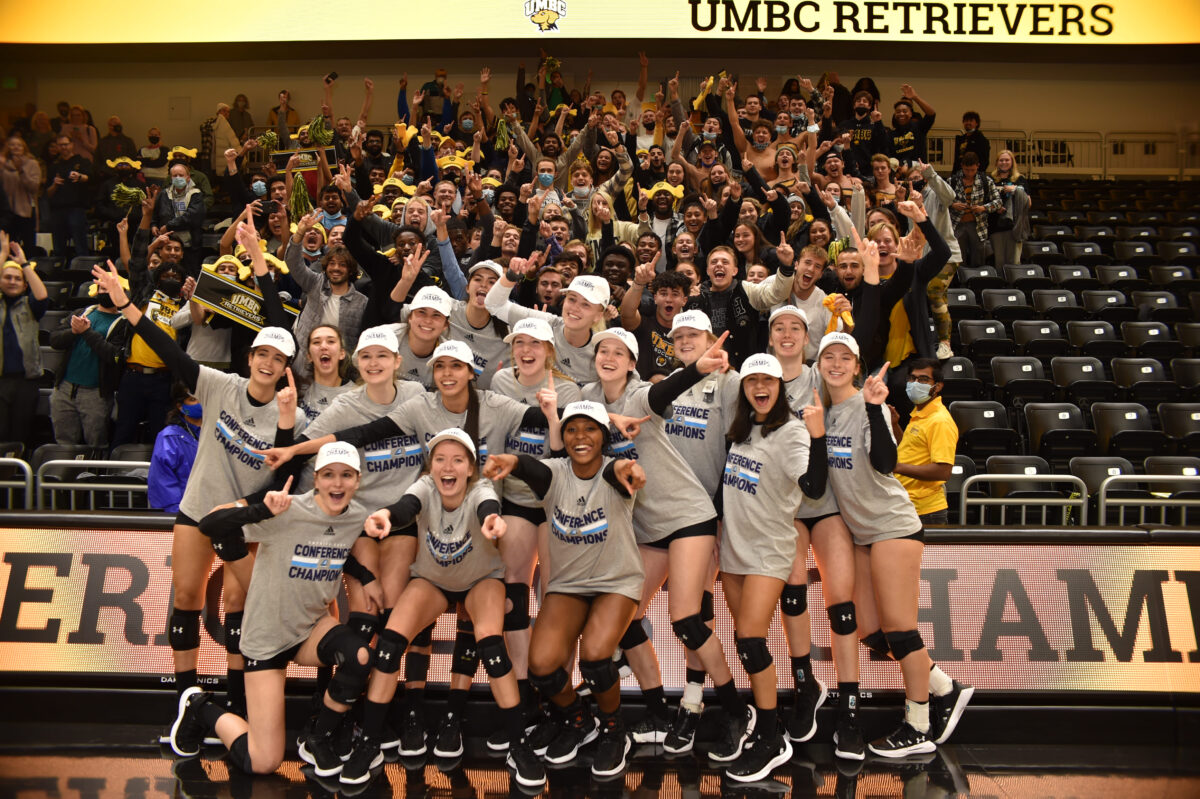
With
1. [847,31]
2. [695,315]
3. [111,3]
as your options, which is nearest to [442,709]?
[695,315]

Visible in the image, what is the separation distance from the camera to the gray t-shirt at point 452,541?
5188 mm

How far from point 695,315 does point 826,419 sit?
96 cm

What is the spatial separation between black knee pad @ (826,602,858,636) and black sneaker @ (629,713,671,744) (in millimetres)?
1084

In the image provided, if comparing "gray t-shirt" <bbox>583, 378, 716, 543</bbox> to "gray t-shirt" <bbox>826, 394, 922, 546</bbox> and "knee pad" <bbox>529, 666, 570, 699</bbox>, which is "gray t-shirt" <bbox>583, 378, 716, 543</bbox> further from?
"knee pad" <bbox>529, 666, 570, 699</bbox>

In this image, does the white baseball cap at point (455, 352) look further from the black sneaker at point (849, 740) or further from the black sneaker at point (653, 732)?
the black sneaker at point (849, 740)

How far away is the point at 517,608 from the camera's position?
5.49 m

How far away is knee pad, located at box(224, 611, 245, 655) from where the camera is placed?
5.43 metres

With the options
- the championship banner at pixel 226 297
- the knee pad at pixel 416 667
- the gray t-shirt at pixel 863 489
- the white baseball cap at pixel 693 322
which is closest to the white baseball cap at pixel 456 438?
the knee pad at pixel 416 667

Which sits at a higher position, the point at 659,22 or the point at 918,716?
the point at 659,22

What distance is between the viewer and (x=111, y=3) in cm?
1691

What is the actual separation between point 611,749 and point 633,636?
60cm

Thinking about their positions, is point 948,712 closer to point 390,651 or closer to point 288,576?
point 390,651

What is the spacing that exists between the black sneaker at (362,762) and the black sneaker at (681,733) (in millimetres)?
1544

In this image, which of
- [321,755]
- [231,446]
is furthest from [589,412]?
[321,755]
